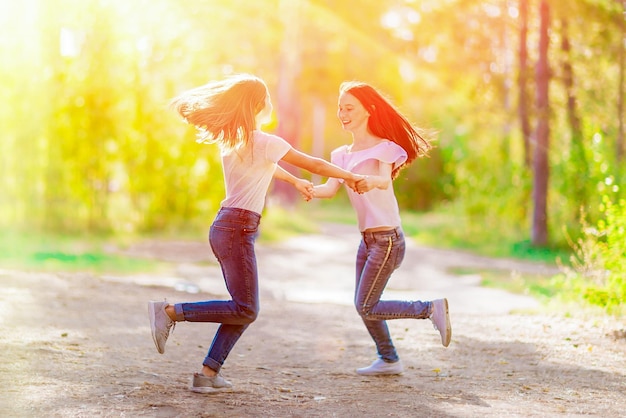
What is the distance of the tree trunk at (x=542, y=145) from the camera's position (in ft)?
56.0

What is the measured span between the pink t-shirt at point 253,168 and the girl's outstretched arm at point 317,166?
0.21ft

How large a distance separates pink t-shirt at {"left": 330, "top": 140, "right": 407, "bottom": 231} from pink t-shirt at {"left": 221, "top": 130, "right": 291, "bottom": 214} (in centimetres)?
71

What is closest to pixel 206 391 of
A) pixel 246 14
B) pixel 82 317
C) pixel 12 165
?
pixel 82 317

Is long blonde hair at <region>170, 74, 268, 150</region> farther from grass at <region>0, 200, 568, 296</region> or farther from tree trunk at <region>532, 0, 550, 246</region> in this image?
tree trunk at <region>532, 0, 550, 246</region>

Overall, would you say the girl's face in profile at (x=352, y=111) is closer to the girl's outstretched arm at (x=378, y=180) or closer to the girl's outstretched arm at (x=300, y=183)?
the girl's outstretched arm at (x=378, y=180)

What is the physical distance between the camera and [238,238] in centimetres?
539

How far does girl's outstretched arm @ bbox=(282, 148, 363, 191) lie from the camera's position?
18.0 ft

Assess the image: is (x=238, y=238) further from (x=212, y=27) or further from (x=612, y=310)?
(x=212, y=27)

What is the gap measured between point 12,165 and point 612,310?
11343 millimetres

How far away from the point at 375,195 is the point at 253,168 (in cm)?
92

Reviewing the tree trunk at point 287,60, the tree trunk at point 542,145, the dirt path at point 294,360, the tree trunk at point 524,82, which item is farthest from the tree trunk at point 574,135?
the tree trunk at point 287,60

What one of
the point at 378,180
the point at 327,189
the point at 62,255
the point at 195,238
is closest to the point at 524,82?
the point at 195,238

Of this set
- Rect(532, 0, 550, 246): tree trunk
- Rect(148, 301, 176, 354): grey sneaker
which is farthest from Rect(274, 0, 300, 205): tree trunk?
Rect(148, 301, 176, 354): grey sneaker

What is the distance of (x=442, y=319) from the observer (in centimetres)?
602
